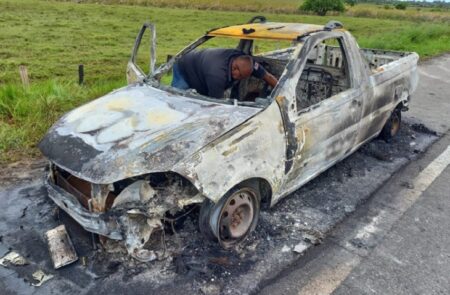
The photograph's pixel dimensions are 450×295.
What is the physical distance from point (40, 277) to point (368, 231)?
8.97 ft

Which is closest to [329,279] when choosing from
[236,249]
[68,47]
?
[236,249]

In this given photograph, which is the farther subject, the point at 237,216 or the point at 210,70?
the point at 210,70

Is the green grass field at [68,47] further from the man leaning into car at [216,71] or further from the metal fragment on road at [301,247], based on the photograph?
the metal fragment on road at [301,247]

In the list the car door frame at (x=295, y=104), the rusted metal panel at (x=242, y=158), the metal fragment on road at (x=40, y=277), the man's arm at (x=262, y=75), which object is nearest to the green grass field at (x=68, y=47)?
the metal fragment on road at (x=40, y=277)

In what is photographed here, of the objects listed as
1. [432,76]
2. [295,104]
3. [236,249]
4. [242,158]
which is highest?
[295,104]

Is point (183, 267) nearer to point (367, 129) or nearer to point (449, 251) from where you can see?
point (449, 251)

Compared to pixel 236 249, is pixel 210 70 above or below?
above

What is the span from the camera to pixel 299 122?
3.61 meters

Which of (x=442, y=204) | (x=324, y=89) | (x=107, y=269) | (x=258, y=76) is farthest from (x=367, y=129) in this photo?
(x=107, y=269)

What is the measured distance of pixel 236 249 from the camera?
3461 millimetres

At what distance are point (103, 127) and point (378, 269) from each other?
2433mm

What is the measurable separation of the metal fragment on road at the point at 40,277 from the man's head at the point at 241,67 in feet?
7.90

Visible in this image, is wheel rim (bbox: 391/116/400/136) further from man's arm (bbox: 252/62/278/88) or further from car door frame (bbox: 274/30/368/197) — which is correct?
man's arm (bbox: 252/62/278/88)

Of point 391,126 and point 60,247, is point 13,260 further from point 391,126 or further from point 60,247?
point 391,126
